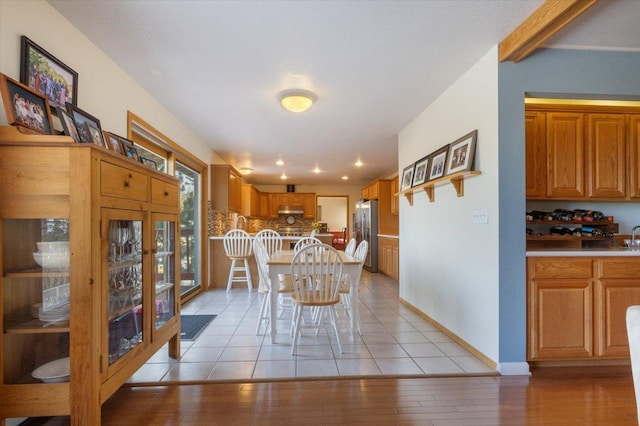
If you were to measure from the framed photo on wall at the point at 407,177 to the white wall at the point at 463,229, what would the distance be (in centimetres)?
18

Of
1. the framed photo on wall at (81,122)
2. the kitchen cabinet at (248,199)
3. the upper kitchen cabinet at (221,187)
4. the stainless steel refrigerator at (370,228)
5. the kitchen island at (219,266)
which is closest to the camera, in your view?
the framed photo on wall at (81,122)

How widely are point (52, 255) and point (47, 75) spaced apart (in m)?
1.09

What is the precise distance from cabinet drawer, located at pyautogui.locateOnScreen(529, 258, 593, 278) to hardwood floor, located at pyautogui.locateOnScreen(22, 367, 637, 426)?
0.72 meters

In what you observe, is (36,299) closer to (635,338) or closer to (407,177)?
(635,338)

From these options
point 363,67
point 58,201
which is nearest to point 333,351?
point 58,201

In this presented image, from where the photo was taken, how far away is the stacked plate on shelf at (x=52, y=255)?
58.0 inches

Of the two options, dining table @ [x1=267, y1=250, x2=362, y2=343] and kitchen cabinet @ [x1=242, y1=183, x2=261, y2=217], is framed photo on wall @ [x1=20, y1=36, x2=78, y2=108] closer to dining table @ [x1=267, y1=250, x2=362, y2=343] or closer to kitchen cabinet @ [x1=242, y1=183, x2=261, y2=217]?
dining table @ [x1=267, y1=250, x2=362, y2=343]

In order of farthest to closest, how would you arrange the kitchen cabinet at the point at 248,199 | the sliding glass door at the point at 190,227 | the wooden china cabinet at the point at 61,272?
1. the kitchen cabinet at the point at 248,199
2. the sliding glass door at the point at 190,227
3. the wooden china cabinet at the point at 61,272

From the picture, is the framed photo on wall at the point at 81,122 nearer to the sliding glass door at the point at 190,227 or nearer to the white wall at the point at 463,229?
the sliding glass door at the point at 190,227

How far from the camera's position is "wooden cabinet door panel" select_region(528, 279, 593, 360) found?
221 cm

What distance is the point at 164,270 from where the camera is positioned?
2279 millimetres

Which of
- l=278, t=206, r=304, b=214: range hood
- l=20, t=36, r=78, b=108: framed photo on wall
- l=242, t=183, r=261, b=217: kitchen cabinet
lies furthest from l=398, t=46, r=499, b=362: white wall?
l=278, t=206, r=304, b=214: range hood

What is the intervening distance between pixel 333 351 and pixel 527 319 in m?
1.49

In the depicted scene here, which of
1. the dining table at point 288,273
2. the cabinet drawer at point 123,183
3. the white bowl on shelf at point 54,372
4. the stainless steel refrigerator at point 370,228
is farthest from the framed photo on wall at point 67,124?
the stainless steel refrigerator at point 370,228
